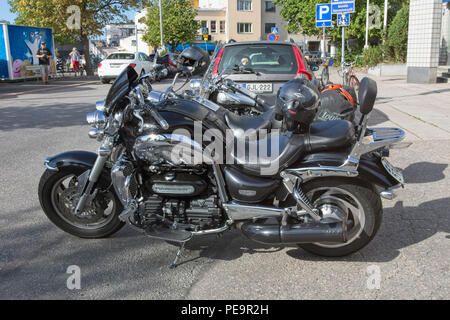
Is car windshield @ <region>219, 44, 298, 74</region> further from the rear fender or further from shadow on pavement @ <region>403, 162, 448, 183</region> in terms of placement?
the rear fender

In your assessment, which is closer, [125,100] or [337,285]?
[337,285]

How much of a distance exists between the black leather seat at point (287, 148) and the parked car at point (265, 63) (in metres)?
3.43

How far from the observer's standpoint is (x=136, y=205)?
3439 mm

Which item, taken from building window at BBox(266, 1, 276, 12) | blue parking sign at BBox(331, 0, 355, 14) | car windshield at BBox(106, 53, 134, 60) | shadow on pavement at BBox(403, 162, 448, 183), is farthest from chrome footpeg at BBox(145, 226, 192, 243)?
building window at BBox(266, 1, 276, 12)

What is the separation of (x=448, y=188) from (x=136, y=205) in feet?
11.9

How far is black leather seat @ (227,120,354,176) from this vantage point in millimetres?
3178

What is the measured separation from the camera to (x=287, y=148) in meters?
3.19

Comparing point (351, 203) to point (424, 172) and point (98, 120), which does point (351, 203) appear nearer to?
point (98, 120)

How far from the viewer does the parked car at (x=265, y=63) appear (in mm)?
6707

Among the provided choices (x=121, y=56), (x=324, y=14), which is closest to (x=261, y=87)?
(x=324, y=14)

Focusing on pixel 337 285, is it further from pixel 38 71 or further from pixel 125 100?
pixel 38 71

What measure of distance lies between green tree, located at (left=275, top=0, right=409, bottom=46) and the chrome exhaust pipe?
32245mm

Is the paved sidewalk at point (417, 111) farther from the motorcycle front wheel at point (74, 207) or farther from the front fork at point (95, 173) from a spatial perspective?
the front fork at point (95, 173)
